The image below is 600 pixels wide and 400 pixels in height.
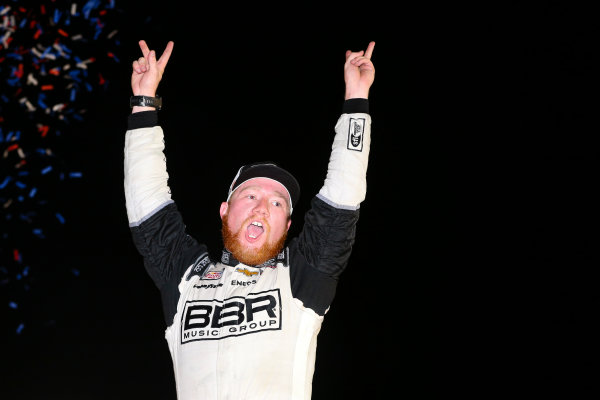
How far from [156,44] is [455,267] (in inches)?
121

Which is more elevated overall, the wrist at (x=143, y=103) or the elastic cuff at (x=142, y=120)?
the wrist at (x=143, y=103)

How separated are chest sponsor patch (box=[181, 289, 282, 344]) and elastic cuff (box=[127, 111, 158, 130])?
2.36ft

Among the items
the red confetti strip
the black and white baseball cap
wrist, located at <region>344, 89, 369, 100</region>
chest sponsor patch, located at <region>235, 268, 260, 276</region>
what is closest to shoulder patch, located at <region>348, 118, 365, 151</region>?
wrist, located at <region>344, 89, 369, 100</region>

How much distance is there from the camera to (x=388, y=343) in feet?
15.2

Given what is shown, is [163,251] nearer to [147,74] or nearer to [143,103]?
[143,103]

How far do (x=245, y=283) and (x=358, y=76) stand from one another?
880 millimetres

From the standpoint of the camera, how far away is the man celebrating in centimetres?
174

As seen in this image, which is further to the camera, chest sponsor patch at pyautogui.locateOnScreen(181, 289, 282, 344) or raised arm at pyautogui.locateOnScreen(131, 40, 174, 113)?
raised arm at pyautogui.locateOnScreen(131, 40, 174, 113)

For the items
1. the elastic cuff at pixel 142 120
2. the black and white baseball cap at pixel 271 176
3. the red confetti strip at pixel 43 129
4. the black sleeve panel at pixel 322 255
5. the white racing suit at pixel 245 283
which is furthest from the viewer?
the red confetti strip at pixel 43 129

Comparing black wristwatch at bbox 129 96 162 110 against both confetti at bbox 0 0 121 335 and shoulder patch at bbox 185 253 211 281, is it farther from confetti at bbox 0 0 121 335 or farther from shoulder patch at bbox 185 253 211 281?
confetti at bbox 0 0 121 335

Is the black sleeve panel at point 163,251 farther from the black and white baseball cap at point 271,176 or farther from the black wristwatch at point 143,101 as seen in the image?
the black wristwatch at point 143,101

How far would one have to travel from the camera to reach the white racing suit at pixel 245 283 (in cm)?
173

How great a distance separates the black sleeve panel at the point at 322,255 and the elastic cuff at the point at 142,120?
72cm

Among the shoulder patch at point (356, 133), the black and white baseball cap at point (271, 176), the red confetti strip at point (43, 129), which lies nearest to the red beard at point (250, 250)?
the black and white baseball cap at point (271, 176)
